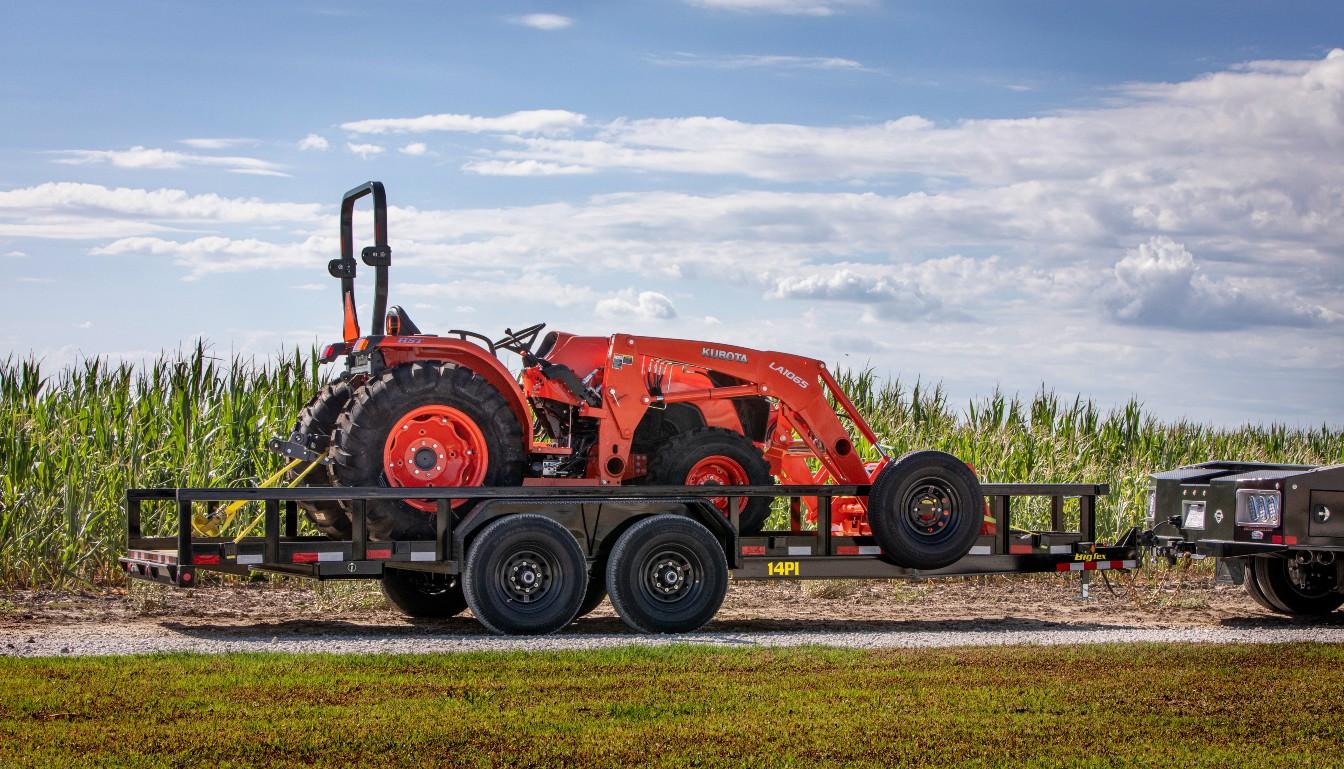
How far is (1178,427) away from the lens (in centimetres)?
2889

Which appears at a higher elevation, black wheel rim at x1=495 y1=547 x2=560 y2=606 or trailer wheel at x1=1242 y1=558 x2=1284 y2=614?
black wheel rim at x1=495 y1=547 x2=560 y2=606

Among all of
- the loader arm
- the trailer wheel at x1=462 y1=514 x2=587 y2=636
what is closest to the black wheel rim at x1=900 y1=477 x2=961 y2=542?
the loader arm

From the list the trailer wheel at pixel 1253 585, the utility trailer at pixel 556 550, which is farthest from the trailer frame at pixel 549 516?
the trailer wheel at pixel 1253 585

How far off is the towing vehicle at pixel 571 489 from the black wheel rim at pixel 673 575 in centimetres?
2

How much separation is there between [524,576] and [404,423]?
1597 millimetres

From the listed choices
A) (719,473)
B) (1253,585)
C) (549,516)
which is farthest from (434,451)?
(1253,585)

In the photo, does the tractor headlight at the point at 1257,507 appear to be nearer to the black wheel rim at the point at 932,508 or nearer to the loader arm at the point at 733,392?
the black wheel rim at the point at 932,508

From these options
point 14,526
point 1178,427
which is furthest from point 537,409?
point 1178,427

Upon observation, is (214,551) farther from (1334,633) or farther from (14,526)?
(1334,633)

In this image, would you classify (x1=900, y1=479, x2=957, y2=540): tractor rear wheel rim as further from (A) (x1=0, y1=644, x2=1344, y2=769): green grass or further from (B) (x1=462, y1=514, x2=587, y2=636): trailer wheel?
(B) (x1=462, y1=514, x2=587, y2=636): trailer wheel

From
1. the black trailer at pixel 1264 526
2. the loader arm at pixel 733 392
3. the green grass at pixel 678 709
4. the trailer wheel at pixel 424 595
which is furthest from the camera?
the trailer wheel at pixel 424 595

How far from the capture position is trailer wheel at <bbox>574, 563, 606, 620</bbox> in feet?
45.1

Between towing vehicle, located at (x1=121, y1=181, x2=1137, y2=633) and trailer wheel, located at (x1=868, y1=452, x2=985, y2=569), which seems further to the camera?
trailer wheel, located at (x1=868, y1=452, x2=985, y2=569)

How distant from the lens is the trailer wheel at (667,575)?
13281mm
